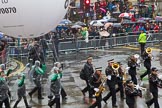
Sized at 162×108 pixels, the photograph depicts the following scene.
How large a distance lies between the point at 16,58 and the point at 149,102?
524 inches

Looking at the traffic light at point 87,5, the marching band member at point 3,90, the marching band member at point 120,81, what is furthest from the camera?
the traffic light at point 87,5

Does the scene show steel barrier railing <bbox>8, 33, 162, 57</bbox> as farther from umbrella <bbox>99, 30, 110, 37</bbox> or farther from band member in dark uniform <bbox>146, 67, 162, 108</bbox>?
band member in dark uniform <bbox>146, 67, 162, 108</bbox>

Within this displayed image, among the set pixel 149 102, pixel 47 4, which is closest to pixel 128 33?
pixel 149 102

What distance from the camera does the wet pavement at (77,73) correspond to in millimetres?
15914

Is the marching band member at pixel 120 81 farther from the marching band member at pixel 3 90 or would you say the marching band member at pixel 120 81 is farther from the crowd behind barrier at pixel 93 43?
Answer: the crowd behind barrier at pixel 93 43

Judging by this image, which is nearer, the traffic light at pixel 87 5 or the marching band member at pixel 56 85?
the marching band member at pixel 56 85

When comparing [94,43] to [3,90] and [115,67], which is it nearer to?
[115,67]

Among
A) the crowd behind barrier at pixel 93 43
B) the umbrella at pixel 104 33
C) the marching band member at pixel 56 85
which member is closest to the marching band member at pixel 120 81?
the marching band member at pixel 56 85

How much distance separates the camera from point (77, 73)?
2197 centimetres

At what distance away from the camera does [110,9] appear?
127 feet

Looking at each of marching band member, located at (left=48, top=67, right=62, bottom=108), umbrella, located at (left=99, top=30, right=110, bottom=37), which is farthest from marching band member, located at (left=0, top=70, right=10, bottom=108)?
umbrella, located at (left=99, top=30, right=110, bottom=37)

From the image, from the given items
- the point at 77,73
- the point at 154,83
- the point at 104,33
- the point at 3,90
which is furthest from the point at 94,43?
the point at 3,90

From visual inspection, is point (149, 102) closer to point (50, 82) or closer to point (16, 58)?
point (50, 82)

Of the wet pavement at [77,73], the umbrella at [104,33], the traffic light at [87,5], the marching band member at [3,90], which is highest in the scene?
the traffic light at [87,5]
